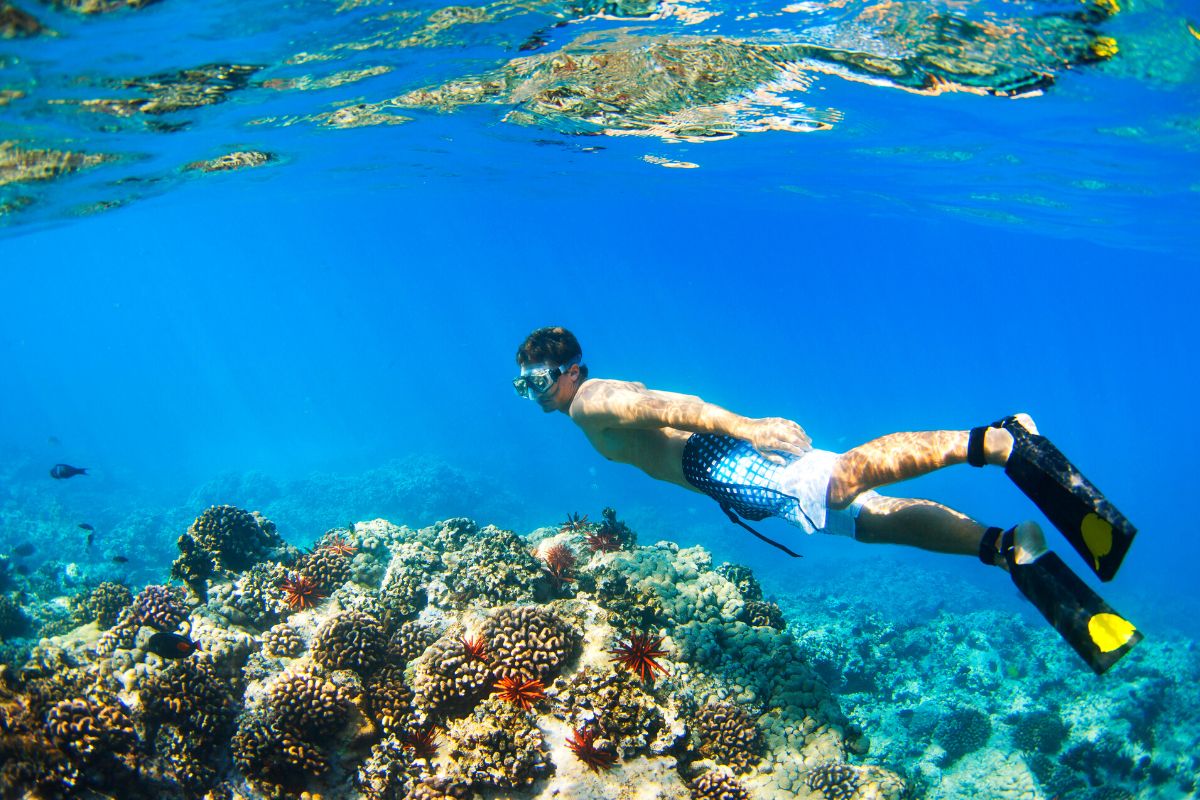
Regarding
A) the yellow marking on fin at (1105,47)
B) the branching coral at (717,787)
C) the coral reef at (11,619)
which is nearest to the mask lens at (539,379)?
the branching coral at (717,787)

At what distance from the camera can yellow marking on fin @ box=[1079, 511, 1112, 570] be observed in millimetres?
3625

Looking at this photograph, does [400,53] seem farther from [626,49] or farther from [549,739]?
[549,739]

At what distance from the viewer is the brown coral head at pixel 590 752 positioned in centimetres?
456

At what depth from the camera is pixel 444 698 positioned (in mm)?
5008

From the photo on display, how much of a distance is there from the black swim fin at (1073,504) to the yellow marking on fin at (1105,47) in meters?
10.2

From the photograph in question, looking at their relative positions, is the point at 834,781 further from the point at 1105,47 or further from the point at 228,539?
the point at 1105,47

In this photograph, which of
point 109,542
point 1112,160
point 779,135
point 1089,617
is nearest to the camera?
point 1089,617

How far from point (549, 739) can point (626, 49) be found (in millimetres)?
11359

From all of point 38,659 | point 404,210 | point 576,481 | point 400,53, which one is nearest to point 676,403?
point 38,659

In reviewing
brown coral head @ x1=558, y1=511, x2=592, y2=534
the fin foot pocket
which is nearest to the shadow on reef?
brown coral head @ x1=558, y1=511, x2=592, y2=534

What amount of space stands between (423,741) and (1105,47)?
1445 centimetres

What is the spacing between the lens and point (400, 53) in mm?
11469

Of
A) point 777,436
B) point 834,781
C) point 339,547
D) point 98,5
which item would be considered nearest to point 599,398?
point 777,436

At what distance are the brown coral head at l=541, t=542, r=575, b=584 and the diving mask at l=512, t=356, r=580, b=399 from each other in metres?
2.22
